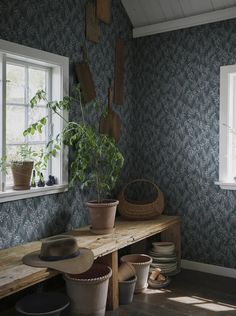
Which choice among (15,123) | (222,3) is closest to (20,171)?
(15,123)

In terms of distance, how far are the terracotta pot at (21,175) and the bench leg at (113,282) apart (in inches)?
34.9

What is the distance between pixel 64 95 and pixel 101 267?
156 centimetres

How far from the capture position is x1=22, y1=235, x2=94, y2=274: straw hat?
265 cm

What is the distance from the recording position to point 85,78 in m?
3.80

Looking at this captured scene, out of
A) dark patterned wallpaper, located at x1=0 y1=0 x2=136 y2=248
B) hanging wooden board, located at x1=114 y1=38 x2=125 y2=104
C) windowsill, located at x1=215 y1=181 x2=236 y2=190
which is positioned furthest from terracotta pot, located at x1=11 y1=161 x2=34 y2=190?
windowsill, located at x1=215 y1=181 x2=236 y2=190

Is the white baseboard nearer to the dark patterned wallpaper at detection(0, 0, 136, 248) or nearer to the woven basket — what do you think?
the woven basket

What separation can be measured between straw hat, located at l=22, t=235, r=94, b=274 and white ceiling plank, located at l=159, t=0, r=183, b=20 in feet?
8.96

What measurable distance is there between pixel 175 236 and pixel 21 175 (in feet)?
6.15

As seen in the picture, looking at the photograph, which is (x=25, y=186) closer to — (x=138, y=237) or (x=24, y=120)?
(x=24, y=120)

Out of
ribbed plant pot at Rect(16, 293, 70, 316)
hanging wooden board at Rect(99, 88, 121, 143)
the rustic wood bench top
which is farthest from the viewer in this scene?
hanging wooden board at Rect(99, 88, 121, 143)

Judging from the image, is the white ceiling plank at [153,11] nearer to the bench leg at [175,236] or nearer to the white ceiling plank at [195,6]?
the white ceiling plank at [195,6]

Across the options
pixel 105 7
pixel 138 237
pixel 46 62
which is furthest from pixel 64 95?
pixel 138 237

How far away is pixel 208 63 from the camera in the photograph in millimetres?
4102

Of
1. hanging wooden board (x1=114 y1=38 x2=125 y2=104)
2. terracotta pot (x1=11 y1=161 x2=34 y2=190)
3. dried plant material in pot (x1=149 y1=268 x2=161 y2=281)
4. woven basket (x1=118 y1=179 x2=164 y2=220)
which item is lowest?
dried plant material in pot (x1=149 y1=268 x2=161 y2=281)
